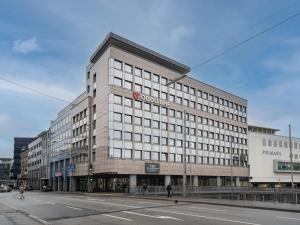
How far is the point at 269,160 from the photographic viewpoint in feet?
360

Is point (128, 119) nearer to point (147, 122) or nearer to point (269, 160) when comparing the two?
point (147, 122)

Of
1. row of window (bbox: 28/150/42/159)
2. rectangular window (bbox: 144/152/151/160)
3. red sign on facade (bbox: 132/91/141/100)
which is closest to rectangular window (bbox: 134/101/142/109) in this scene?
red sign on facade (bbox: 132/91/141/100)

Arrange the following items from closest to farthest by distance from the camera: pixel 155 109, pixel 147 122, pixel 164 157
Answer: pixel 147 122 < pixel 155 109 < pixel 164 157

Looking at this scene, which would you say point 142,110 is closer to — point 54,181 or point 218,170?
point 218,170

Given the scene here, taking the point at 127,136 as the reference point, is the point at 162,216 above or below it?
below

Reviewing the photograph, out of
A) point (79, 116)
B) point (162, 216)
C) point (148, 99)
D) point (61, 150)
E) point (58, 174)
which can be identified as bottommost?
point (162, 216)

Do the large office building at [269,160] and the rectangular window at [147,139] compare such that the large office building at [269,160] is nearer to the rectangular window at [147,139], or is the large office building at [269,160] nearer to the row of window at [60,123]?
the rectangular window at [147,139]

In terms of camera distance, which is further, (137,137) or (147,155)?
(147,155)

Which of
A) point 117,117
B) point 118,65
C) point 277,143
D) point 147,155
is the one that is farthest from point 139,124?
point 277,143

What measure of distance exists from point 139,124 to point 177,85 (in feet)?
48.4

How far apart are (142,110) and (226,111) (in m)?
31.7

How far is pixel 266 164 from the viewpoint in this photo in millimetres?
109062

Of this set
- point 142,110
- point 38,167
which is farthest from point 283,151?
point 38,167

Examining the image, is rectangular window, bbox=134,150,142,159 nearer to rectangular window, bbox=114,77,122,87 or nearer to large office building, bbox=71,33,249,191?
large office building, bbox=71,33,249,191
